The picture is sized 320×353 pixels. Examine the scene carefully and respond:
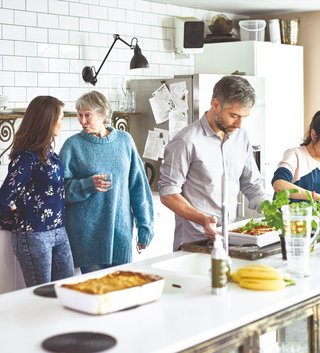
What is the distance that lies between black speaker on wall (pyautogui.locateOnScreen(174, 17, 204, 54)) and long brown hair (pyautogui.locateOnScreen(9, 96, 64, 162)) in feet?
9.20

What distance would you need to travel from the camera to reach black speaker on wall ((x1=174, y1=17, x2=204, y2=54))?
6.46 metres

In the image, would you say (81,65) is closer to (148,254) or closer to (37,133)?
(148,254)

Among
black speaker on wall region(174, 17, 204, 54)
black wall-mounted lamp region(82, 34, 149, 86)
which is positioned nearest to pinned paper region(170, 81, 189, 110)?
black wall-mounted lamp region(82, 34, 149, 86)

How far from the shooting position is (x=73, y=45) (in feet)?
18.9

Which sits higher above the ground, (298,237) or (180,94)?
(180,94)

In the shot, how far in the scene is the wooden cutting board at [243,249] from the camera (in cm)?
309

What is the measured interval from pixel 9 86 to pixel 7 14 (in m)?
0.51

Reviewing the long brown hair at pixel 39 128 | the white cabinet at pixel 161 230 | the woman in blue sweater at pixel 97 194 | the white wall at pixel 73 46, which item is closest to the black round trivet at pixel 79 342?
the long brown hair at pixel 39 128

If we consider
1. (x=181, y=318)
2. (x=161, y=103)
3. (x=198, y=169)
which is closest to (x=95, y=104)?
(x=198, y=169)

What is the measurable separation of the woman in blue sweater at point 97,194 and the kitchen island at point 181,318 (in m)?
1.37

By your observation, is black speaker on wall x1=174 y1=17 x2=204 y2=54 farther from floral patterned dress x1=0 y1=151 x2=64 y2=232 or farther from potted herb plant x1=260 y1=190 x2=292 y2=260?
potted herb plant x1=260 y1=190 x2=292 y2=260

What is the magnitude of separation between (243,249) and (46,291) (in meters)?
0.95

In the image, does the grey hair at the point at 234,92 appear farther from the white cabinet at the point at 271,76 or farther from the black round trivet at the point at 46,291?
the white cabinet at the point at 271,76

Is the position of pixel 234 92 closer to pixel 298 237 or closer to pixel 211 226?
pixel 211 226
